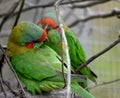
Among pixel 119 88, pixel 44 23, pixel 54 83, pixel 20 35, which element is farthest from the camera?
pixel 119 88

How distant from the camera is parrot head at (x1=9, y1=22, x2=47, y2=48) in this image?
1.77 m

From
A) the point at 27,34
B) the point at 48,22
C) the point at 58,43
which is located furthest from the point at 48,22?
the point at 27,34

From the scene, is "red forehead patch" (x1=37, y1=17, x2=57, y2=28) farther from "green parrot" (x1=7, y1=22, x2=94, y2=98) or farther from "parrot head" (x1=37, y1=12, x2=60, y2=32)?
"green parrot" (x1=7, y1=22, x2=94, y2=98)

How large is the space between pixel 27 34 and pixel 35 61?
0.11 m

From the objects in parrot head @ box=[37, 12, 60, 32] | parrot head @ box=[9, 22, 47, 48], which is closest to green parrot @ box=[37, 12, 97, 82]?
parrot head @ box=[37, 12, 60, 32]

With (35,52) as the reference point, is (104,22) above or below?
below

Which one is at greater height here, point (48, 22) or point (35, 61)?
point (48, 22)

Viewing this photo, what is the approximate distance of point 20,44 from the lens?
6.13 ft

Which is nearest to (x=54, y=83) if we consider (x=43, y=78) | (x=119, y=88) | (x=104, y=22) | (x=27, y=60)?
(x=43, y=78)

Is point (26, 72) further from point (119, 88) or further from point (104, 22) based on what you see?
point (104, 22)

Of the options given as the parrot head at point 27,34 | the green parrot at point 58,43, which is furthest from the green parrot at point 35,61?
the green parrot at point 58,43

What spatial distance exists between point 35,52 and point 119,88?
102 inches

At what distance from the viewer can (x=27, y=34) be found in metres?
1.81

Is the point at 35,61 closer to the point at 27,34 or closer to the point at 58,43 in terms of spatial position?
the point at 27,34
